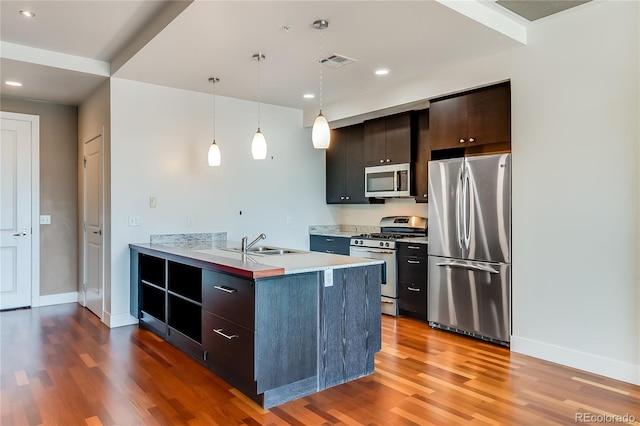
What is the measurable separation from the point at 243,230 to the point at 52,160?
2.60m

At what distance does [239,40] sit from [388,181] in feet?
8.47

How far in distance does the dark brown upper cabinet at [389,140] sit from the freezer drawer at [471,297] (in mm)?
1409

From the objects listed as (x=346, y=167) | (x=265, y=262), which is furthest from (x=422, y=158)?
(x=265, y=262)

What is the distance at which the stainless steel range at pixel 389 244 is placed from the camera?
4.78 m

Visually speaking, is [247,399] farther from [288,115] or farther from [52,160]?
[52,160]

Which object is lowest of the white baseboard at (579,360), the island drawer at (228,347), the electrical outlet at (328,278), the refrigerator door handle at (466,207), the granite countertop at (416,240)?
the white baseboard at (579,360)

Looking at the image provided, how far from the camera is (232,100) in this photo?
5.20 meters

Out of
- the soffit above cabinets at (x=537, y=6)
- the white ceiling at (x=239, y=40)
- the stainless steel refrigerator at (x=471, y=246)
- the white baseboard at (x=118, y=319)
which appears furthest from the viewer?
the white baseboard at (x=118, y=319)

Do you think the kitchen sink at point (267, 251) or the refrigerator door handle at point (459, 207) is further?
the refrigerator door handle at point (459, 207)

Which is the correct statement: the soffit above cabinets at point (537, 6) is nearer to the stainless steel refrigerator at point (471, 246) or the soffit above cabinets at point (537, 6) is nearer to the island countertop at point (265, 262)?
the stainless steel refrigerator at point (471, 246)

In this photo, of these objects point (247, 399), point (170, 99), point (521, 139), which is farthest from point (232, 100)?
point (247, 399)

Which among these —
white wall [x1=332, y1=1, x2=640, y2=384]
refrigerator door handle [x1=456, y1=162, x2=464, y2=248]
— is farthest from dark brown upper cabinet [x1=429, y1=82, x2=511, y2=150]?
refrigerator door handle [x1=456, y1=162, x2=464, y2=248]

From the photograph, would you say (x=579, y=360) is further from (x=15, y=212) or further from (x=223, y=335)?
(x=15, y=212)

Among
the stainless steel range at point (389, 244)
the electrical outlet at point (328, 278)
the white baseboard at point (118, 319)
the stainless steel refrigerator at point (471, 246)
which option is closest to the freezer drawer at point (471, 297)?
the stainless steel refrigerator at point (471, 246)
